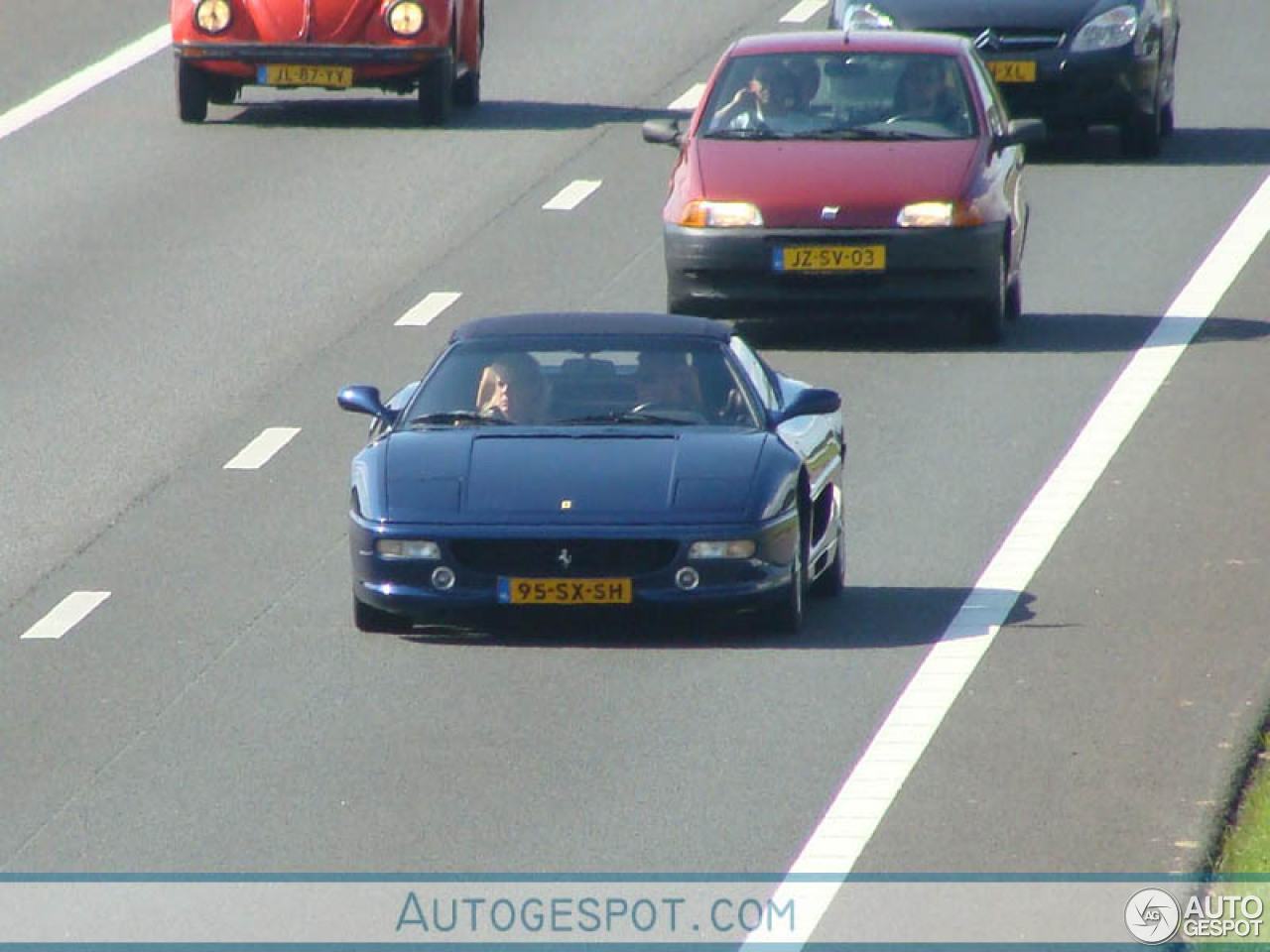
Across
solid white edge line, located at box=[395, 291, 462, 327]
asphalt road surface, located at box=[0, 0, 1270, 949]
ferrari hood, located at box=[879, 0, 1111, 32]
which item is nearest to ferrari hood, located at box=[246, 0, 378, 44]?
asphalt road surface, located at box=[0, 0, 1270, 949]

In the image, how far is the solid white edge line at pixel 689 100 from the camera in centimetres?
2902

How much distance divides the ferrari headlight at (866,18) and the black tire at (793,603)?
519 inches

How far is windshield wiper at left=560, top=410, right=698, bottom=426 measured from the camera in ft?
48.4

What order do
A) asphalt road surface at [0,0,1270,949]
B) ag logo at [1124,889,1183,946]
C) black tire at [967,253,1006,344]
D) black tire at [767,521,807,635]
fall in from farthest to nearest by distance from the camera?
1. black tire at [967,253,1006,344]
2. black tire at [767,521,807,635]
3. asphalt road surface at [0,0,1270,949]
4. ag logo at [1124,889,1183,946]

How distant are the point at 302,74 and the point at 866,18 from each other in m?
4.44

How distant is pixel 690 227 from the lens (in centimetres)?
2105

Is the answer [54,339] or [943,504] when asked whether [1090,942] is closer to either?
[943,504]

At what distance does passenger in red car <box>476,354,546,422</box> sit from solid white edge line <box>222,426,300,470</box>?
3.19 m

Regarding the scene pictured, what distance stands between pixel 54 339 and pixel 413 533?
7.82 m

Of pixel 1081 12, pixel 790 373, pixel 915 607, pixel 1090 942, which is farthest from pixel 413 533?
pixel 1081 12

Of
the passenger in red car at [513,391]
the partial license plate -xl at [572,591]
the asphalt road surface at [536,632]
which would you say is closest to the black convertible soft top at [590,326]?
the passenger in red car at [513,391]

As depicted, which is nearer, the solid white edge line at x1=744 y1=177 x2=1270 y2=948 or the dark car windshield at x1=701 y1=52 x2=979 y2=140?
the solid white edge line at x1=744 y1=177 x2=1270 y2=948

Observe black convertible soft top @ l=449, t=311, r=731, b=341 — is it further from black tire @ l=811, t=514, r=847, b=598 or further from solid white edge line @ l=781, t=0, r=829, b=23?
solid white edge line @ l=781, t=0, r=829, b=23

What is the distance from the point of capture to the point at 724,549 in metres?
13.9
